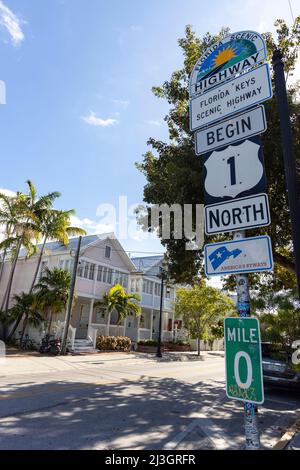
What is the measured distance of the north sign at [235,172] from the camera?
289 centimetres

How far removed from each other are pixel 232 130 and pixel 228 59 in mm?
885

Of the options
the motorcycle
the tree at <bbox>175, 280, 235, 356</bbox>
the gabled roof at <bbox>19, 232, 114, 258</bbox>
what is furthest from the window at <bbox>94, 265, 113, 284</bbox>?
the motorcycle

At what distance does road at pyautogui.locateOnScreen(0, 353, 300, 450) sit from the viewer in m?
5.46

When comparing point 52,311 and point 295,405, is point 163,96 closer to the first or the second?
point 295,405

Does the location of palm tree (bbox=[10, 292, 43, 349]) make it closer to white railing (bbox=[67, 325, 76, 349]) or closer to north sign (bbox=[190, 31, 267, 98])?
white railing (bbox=[67, 325, 76, 349])

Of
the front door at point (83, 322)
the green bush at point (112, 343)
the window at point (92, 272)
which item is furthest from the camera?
the window at point (92, 272)

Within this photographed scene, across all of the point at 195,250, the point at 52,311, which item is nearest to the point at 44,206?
the point at 52,311

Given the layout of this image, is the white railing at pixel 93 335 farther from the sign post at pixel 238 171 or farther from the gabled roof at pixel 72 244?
the sign post at pixel 238 171

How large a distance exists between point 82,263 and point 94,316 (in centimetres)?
571

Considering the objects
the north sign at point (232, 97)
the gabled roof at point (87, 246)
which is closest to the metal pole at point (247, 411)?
the north sign at point (232, 97)

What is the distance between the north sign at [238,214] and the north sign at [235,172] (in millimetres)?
58

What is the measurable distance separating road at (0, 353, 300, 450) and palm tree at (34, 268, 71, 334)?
9.87 m

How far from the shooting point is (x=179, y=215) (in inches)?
473

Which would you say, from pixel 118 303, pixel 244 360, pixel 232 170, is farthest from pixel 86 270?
pixel 244 360
